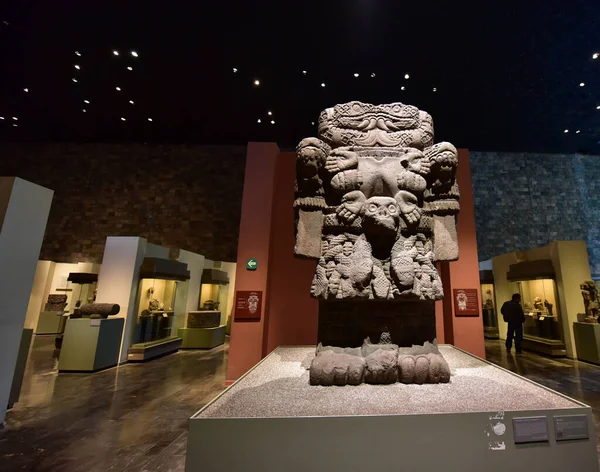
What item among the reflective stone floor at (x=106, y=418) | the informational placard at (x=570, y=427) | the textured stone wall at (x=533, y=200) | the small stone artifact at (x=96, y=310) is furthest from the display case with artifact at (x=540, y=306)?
the small stone artifact at (x=96, y=310)

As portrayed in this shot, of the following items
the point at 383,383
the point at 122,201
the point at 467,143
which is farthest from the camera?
the point at 122,201

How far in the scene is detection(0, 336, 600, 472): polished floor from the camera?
2807 mm

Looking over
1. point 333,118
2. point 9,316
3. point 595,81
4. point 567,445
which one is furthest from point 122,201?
point 595,81

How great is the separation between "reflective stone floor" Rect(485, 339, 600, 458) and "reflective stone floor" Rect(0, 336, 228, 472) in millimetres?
4764

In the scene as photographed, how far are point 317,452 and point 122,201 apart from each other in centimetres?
1389

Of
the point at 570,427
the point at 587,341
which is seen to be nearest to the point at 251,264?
the point at 570,427

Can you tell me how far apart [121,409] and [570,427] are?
4.76 meters

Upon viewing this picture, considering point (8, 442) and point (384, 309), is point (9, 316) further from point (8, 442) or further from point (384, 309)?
point (384, 309)

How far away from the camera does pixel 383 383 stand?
2508 millimetres

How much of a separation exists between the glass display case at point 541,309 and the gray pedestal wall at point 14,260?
35.7 feet

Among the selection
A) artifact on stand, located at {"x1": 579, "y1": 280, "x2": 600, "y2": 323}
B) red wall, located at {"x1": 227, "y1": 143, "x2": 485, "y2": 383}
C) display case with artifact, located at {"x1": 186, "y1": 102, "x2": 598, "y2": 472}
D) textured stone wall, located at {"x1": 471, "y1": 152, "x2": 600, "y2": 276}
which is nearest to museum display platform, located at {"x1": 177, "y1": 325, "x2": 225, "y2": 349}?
red wall, located at {"x1": 227, "y1": 143, "x2": 485, "y2": 383}

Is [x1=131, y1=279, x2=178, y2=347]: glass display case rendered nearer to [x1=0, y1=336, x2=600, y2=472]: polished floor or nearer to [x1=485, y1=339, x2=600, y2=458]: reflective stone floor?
[x1=0, y1=336, x2=600, y2=472]: polished floor

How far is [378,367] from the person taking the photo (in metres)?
2.49

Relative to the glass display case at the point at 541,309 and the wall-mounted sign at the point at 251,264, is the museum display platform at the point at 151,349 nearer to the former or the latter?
the wall-mounted sign at the point at 251,264
